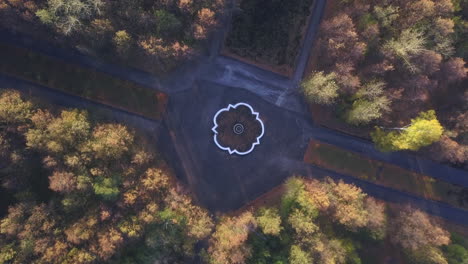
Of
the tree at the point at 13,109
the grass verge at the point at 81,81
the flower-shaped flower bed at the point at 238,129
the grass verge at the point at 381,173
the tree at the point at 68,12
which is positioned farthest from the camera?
the grass verge at the point at 381,173

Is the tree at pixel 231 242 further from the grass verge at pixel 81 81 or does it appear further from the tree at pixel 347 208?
the grass verge at pixel 81 81

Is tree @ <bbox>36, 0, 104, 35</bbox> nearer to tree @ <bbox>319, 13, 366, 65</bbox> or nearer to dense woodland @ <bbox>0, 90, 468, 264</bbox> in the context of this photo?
dense woodland @ <bbox>0, 90, 468, 264</bbox>

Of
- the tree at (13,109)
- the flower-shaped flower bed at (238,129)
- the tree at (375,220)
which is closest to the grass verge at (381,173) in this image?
the tree at (375,220)

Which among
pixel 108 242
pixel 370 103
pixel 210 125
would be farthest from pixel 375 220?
pixel 108 242

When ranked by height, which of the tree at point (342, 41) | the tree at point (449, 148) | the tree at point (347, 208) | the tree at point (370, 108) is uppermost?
the tree at point (342, 41)

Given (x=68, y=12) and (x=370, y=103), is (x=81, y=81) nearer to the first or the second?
(x=68, y=12)

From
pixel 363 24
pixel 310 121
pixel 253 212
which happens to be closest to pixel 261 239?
pixel 253 212
